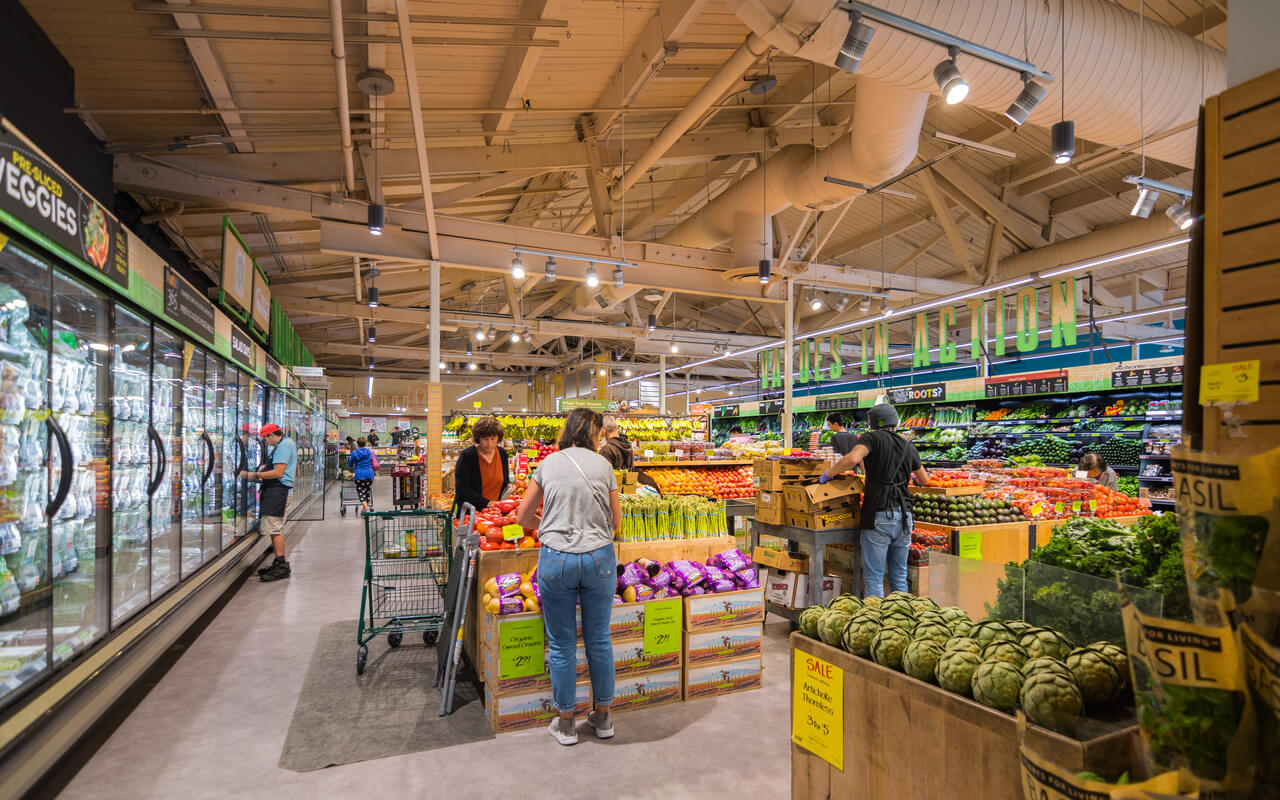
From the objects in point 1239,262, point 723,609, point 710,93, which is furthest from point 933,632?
point 710,93

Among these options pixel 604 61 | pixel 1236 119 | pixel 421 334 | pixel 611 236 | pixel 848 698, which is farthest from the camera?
pixel 421 334

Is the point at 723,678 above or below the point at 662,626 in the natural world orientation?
below

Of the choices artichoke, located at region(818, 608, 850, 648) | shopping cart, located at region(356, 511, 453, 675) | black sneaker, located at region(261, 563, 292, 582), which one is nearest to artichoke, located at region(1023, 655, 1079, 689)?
artichoke, located at region(818, 608, 850, 648)

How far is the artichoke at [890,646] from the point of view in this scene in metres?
1.75

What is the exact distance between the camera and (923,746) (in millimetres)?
1600

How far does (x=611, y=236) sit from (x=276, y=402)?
670 centimetres

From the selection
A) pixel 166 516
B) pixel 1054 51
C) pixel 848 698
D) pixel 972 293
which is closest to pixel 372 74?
pixel 166 516

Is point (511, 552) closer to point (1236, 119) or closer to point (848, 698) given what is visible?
point (848, 698)

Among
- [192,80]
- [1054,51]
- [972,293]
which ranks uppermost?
[192,80]

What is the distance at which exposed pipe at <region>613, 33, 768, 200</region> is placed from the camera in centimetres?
564

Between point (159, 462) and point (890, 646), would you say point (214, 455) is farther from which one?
point (890, 646)

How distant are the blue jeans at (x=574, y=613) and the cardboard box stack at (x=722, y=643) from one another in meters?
0.70

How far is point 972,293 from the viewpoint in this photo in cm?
994

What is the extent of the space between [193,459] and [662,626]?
4.82m
